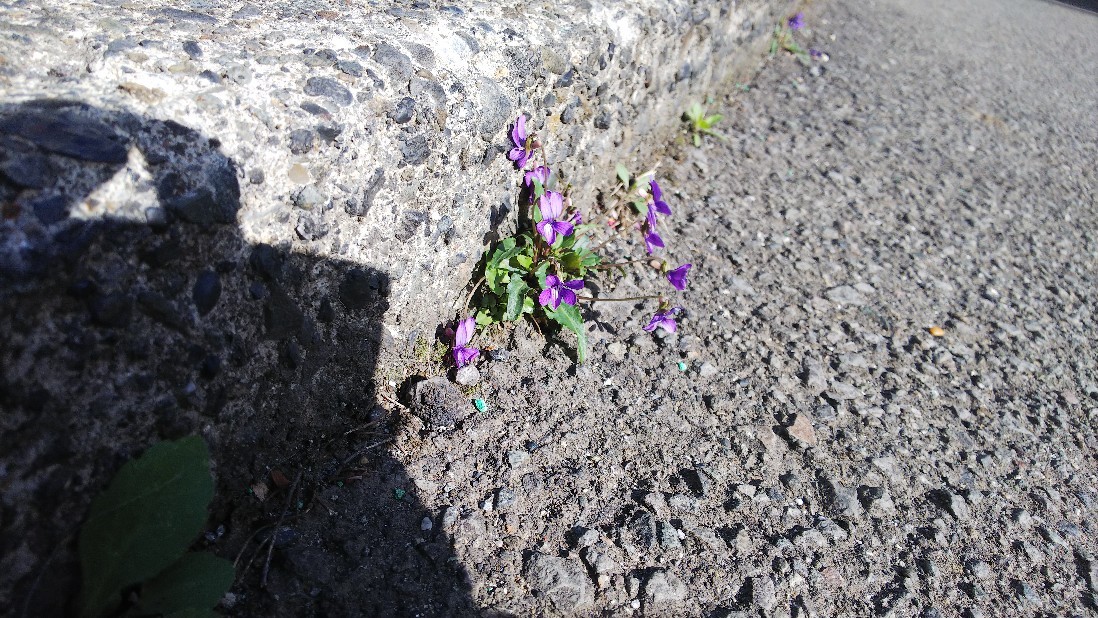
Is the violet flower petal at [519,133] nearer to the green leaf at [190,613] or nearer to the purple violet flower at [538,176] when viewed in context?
the purple violet flower at [538,176]

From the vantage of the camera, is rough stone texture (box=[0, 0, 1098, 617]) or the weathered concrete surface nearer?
rough stone texture (box=[0, 0, 1098, 617])

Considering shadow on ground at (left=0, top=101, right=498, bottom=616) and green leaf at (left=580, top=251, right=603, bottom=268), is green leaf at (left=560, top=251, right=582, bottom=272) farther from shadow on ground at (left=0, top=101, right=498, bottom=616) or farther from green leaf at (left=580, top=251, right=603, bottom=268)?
shadow on ground at (left=0, top=101, right=498, bottom=616)

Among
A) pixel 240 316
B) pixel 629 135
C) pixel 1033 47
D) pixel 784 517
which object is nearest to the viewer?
pixel 240 316

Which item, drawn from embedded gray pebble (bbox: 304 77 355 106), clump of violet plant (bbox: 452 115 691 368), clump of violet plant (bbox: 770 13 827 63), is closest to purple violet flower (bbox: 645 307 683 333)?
clump of violet plant (bbox: 452 115 691 368)

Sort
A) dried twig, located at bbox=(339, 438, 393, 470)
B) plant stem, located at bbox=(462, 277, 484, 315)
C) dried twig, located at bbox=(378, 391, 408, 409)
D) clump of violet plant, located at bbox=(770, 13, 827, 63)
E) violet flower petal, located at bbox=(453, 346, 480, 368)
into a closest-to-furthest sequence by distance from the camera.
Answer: dried twig, located at bbox=(339, 438, 393, 470)
dried twig, located at bbox=(378, 391, 408, 409)
violet flower petal, located at bbox=(453, 346, 480, 368)
plant stem, located at bbox=(462, 277, 484, 315)
clump of violet plant, located at bbox=(770, 13, 827, 63)

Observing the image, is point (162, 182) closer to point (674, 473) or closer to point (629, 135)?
point (674, 473)

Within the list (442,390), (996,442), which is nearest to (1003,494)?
(996,442)
